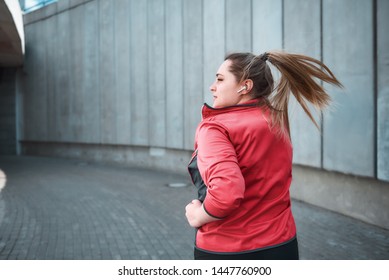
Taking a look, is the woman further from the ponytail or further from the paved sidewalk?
the paved sidewalk

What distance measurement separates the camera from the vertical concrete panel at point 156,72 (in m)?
Result: 12.8

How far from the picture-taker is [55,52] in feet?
59.6

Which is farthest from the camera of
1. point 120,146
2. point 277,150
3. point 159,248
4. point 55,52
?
point 55,52

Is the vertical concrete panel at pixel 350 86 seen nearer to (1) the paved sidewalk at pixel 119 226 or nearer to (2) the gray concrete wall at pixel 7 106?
(1) the paved sidewalk at pixel 119 226

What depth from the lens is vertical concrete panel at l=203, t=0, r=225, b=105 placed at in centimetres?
1009

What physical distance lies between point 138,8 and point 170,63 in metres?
2.77

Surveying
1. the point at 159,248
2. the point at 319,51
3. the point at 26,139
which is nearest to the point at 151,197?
the point at 159,248

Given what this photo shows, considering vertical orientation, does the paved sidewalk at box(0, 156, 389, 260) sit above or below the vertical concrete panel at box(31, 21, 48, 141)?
below

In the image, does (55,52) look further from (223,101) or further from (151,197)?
(223,101)

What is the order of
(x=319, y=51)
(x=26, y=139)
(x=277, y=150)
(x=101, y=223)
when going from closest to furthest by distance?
(x=277, y=150)
(x=101, y=223)
(x=319, y=51)
(x=26, y=139)

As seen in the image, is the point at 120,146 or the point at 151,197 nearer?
the point at 151,197

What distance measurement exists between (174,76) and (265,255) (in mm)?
10897

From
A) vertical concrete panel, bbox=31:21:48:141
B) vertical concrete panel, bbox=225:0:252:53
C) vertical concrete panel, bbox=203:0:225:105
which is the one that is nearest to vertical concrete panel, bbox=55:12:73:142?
vertical concrete panel, bbox=31:21:48:141

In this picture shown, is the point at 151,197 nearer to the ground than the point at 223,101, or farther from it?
nearer to the ground
